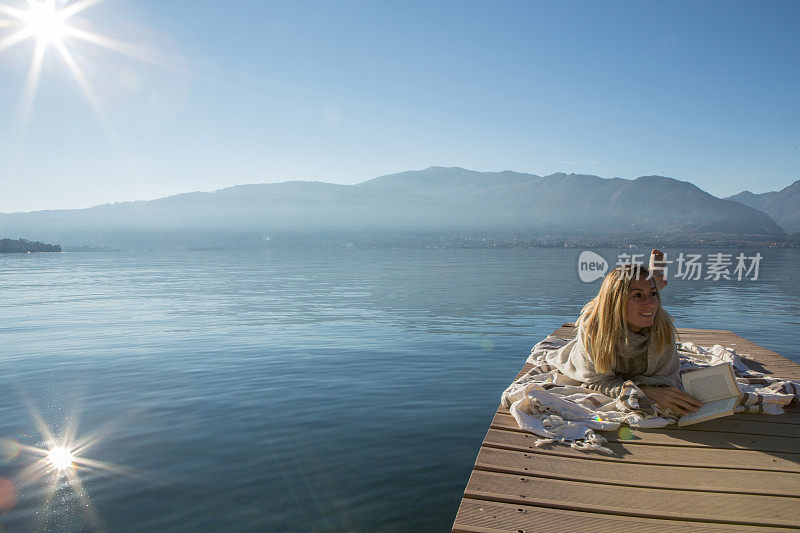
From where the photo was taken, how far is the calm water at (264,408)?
19.8 feet

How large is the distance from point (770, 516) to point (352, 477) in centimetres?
443

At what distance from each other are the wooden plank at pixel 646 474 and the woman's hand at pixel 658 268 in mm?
2739

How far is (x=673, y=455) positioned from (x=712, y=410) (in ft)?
3.22

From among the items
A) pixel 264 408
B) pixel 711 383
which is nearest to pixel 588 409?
pixel 711 383

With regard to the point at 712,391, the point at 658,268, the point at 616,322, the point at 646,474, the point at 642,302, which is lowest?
the point at 646,474

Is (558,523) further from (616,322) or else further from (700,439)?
(616,322)

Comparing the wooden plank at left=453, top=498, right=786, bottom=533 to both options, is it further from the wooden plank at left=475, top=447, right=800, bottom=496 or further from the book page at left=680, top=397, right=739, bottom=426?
the book page at left=680, top=397, right=739, bottom=426

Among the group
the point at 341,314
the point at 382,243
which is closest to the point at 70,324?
the point at 341,314

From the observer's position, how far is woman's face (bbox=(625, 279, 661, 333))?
18.4 ft

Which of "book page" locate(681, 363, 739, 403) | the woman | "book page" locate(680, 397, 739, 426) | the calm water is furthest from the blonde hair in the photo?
the calm water

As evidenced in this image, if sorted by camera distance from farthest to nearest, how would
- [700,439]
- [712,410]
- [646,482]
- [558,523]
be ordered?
[712,410]
[700,439]
[646,482]
[558,523]

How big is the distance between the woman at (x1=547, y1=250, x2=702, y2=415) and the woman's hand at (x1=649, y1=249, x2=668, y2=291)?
0.93m

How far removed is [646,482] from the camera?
4246mm

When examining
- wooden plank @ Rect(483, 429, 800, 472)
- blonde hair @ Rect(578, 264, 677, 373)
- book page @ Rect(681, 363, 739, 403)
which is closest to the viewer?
wooden plank @ Rect(483, 429, 800, 472)
